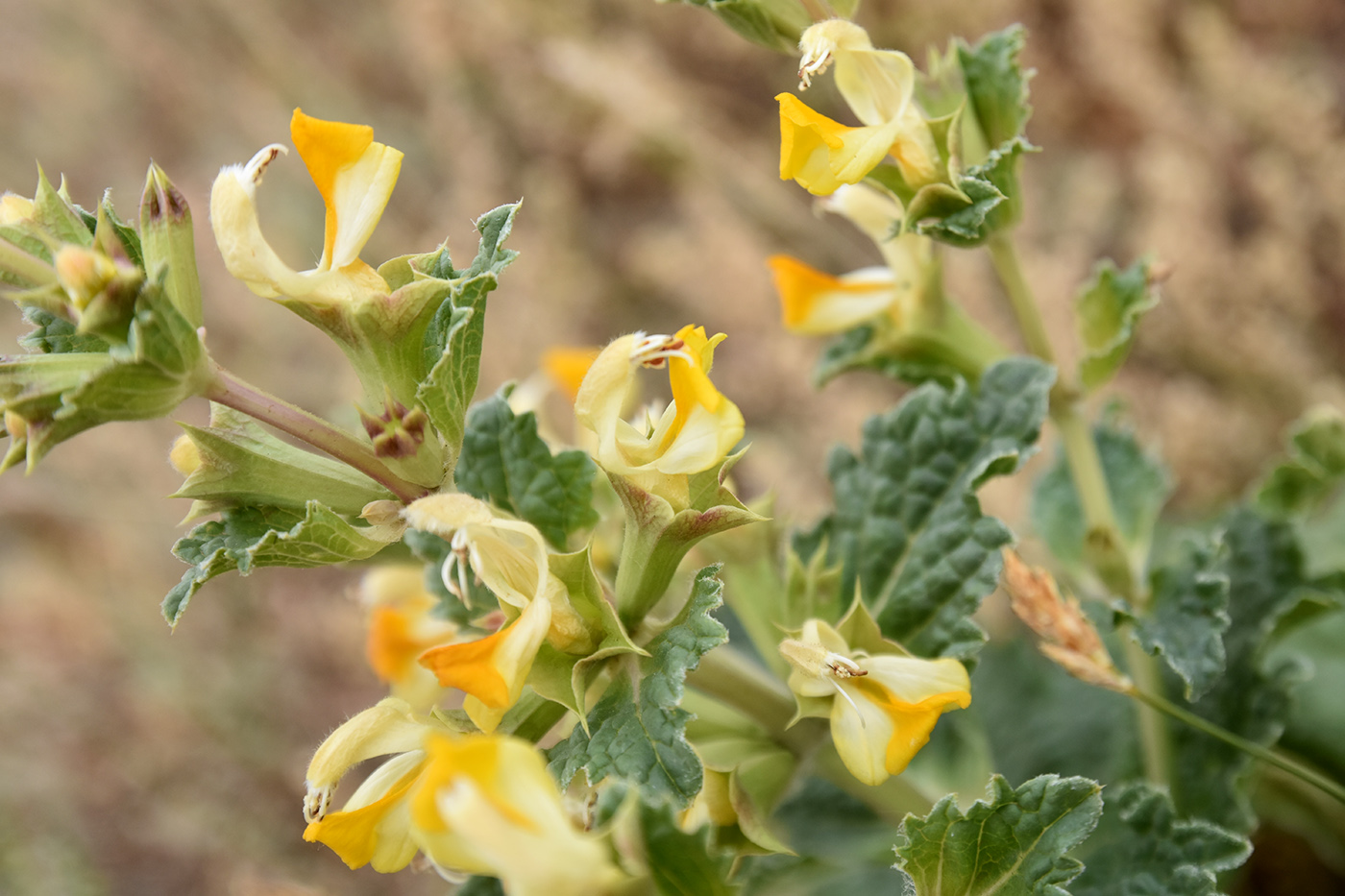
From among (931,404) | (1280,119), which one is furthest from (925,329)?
(1280,119)

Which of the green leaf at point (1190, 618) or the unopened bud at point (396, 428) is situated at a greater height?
the unopened bud at point (396, 428)

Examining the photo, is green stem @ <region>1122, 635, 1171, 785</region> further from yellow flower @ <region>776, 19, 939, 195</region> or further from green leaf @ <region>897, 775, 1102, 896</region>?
yellow flower @ <region>776, 19, 939, 195</region>

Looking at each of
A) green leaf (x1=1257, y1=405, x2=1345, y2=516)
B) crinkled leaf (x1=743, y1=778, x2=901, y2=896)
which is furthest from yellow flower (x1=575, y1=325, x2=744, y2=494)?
green leaf (x1=1257, y1=405, x2=1345, y2=516)

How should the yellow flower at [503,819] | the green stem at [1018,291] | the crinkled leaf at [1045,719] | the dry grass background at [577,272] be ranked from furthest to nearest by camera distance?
the dry grass background at [577,272] < the crinkled leaf at [1045,719] < the green stem at [1018,291] < the yellow flower at [503,819]

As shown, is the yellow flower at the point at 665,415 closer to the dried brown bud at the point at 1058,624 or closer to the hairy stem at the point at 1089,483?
the dried brown bud at the point at 1058,624

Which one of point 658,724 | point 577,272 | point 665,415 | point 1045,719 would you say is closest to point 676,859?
point 658,724

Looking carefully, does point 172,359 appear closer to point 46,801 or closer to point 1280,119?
point 1280,119

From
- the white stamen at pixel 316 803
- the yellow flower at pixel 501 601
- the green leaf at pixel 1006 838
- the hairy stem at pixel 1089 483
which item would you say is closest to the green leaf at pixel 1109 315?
the hairy stem at pixel 1089 483
